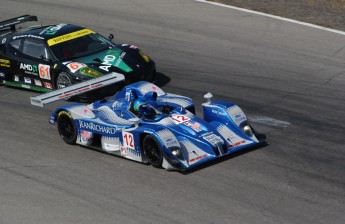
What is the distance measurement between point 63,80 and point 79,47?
3.18 feet

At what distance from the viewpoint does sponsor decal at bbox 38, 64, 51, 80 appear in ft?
50.4

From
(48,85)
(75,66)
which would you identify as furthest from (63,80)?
(48,85)

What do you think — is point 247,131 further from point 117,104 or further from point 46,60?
point 46,60

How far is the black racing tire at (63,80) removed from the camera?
15023mm

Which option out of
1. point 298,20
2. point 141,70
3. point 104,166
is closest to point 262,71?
point 141,70

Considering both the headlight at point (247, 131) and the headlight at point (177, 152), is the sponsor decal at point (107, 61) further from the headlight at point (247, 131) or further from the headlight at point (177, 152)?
the headlight at point (177, 152)

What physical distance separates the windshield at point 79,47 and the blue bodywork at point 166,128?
10.5 feet

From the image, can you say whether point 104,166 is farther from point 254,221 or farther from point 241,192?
point 254,221

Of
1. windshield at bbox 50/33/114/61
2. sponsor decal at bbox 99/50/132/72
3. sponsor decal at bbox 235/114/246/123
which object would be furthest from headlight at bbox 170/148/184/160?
windshield at bbox 50/33/114/61

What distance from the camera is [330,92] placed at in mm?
15414

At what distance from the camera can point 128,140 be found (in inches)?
444

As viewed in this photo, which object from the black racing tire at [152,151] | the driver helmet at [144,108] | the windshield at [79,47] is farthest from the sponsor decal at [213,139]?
the windshield at [79,47]

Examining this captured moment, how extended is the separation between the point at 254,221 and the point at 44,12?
15.5 m

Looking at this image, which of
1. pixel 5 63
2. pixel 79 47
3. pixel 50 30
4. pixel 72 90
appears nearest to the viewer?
pixel 72 90
